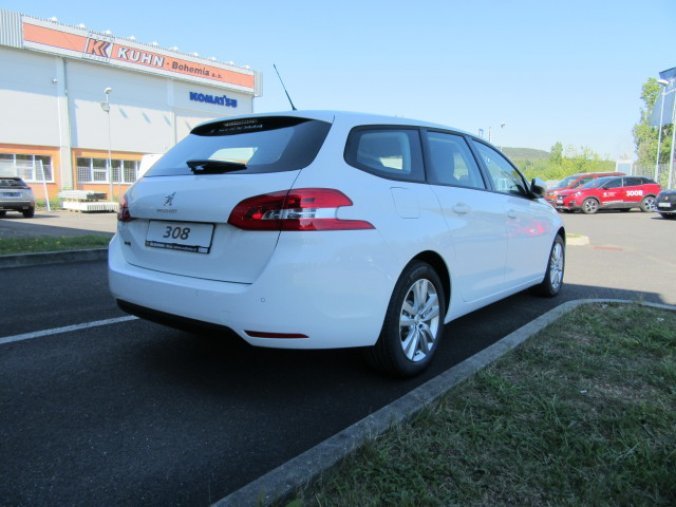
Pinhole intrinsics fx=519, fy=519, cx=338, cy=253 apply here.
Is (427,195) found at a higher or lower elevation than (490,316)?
higher

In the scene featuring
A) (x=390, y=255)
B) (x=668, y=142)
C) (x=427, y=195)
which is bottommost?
(x=390, y=255)

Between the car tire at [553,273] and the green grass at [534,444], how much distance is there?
89.7 inches

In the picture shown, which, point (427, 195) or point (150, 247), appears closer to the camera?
point (150, 247)

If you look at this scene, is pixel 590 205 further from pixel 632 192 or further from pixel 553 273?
pixel 553 273

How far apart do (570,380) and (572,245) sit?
9463 millimetres

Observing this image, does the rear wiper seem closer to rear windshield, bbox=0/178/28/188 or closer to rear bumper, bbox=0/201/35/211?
rear bumper, bbox=0/201/35/211

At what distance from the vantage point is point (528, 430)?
253 cm

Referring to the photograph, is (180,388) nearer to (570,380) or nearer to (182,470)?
(182,470)

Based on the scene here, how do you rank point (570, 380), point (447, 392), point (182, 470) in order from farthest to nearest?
point (570, 380) → point (447, 392) → point (182, 470)

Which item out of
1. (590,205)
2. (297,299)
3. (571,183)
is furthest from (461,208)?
(571,183)

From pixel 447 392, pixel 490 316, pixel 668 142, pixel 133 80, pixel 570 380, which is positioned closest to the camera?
pixel 447 392

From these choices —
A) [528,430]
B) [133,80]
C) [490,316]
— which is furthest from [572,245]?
[133,80]

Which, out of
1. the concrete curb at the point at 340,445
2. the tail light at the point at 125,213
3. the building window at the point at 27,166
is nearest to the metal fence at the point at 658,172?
the building window at the point at 27,166

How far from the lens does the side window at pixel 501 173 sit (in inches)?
182
